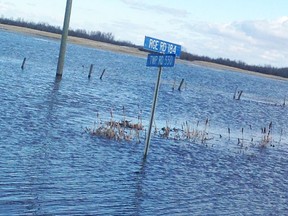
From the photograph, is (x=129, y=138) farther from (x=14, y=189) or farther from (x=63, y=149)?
(x=14, y=189)

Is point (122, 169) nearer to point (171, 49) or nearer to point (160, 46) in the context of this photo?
point (160, 46)

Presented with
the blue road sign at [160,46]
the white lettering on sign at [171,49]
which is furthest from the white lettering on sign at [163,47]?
the white lettering on sign at [171,49]

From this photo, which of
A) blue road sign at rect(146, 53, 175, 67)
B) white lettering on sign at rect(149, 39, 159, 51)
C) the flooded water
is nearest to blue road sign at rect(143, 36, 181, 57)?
white lettering on sign at rect(149, 39, 159, 51)

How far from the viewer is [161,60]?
14.7m

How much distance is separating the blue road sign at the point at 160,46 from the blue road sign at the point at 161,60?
19 cm

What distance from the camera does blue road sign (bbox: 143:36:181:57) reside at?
1443 centimetres

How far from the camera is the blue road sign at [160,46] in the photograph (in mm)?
14427

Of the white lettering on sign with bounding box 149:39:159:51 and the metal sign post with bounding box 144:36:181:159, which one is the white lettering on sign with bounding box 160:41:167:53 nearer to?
the metal sign post with bounding box 144:36:181:159

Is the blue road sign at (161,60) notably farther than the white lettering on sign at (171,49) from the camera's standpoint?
No

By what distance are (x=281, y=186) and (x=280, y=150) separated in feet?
25.0

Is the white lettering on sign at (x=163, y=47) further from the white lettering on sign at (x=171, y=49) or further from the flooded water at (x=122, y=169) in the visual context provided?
the flooded water at (x=122, y=169)

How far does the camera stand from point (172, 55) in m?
14.6

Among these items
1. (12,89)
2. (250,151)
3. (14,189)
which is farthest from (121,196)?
(12,89)

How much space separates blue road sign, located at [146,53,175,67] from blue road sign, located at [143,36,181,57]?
19 cm
